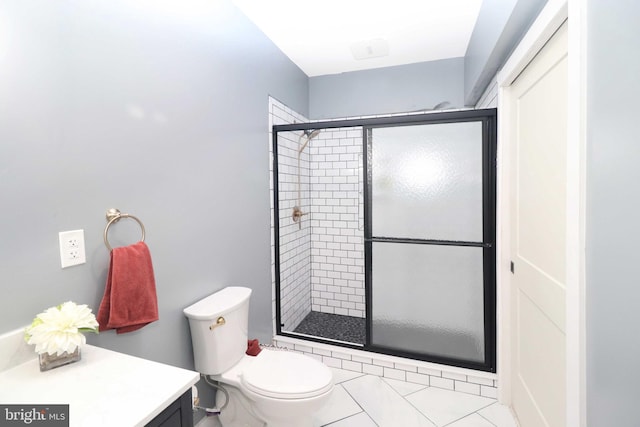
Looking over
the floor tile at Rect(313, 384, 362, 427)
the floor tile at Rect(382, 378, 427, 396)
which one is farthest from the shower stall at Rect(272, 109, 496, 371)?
the floor tile at Rect(313, 384, 362, 427)

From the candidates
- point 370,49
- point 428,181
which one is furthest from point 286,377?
point 370,49

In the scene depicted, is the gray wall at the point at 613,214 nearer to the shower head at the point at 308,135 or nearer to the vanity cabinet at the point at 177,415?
the vanity cabinet at the point at 177,415

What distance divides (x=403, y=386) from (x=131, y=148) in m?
2.25

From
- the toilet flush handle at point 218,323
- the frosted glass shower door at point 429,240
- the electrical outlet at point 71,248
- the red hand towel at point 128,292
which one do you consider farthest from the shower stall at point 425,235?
the electrical outlet at point 71,248

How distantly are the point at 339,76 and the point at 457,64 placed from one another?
109cm

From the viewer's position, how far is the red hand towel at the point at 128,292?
1208 mm

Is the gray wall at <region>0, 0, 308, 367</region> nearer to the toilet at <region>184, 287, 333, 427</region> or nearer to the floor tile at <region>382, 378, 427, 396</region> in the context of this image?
the toilet at <region>184, 287, 333, 427</region>

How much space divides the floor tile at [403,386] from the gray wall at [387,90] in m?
2.32

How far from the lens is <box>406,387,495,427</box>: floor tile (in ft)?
6.35

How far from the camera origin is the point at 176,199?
1.59 metres

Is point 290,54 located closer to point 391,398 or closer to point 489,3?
point 489,3

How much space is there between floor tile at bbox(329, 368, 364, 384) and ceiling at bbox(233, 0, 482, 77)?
8.43 ft

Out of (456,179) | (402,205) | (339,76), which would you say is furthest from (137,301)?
(339,76)

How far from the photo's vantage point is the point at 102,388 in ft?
2.86
